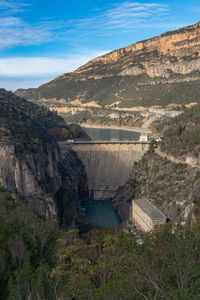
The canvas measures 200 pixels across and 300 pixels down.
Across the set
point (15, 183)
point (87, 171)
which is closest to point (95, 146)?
point (87, 171)

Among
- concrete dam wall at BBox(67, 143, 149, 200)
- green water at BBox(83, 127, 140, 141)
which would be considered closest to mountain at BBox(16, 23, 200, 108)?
green water at BBox(83, 127, 140, 141)

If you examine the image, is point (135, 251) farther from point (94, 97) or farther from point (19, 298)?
point (94, 97)

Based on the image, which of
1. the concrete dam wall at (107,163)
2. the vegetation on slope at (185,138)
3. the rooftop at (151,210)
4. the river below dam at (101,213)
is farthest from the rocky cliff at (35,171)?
the vegetation on slope at (185,138)

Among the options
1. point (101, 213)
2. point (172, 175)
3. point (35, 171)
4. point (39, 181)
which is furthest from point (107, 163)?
point (35, 171)

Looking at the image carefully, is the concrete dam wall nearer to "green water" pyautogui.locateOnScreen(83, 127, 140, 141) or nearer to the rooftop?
the rooftop

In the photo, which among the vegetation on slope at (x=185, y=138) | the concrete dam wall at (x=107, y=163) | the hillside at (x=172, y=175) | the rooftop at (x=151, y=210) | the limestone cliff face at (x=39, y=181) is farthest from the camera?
the concrete dam wall at (x=107, y=163)

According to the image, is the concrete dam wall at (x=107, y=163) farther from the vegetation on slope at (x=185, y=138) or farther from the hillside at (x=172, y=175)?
the vegetation on slope at (x=185, y=138)
